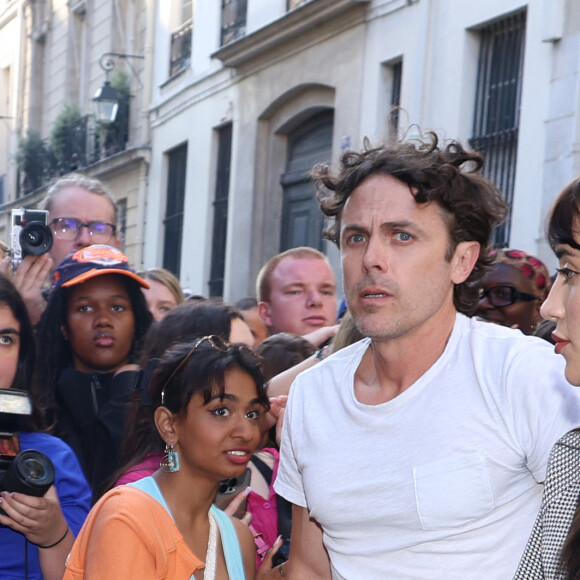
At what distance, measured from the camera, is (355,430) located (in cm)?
308

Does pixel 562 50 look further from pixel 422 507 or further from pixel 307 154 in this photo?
pixel 422 507

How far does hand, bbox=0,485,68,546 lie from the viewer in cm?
335

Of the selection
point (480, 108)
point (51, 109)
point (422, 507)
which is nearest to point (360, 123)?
point (480, 108)

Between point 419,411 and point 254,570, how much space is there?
0.99m

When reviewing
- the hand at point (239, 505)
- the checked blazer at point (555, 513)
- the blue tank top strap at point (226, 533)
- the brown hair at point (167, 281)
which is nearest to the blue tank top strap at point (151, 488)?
the blue tank top strap at point (226, 533)

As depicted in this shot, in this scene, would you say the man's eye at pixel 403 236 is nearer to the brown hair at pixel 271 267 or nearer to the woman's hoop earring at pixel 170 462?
the woman's hoop earring at pixel 170 462

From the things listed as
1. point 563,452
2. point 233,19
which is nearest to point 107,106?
point 233,19

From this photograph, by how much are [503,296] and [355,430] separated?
206 centimetres

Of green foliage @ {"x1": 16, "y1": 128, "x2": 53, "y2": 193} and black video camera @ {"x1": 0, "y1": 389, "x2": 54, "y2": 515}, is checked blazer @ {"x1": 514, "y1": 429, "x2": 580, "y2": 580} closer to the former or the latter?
black video camera @ {"x1": 0, "y1": 389, "x2": 54, "y2": 515}

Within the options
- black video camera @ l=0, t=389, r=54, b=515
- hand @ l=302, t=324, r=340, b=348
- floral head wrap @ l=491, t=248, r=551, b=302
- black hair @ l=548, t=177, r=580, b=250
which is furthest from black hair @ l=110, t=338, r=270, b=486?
floral head wrap @ l=491, t=248, r=551, b=302

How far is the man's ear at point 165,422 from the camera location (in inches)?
147

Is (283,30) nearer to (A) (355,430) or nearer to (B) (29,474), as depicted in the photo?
(B) (29,474)

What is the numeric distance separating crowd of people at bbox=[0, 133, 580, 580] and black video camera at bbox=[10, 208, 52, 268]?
0.62 metres

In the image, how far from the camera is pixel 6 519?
3355mm
